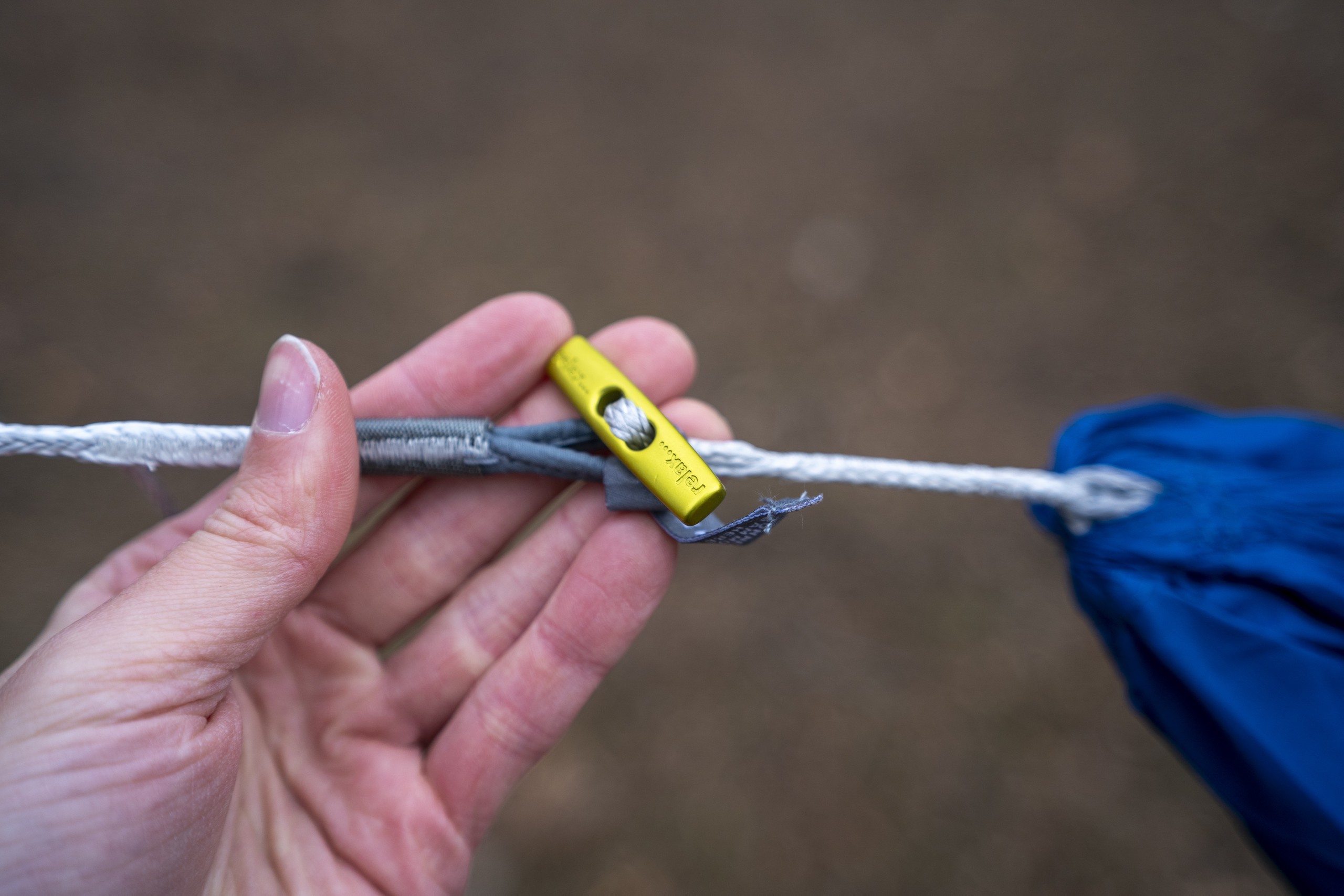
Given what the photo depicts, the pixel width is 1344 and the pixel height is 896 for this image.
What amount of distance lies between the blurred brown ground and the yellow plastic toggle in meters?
1.16

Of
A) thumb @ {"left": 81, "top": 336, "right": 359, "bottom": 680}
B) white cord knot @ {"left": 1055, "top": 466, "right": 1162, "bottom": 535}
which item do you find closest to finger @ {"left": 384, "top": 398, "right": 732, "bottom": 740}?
thumb @ {"left": 81, "top": 336, "right": 359, "bottom": 680}

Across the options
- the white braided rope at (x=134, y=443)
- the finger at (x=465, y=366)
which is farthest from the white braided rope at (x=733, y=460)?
the finger at (x=465, y=366)

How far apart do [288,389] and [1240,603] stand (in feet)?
6.16

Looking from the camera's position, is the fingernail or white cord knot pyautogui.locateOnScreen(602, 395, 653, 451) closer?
the fingernail

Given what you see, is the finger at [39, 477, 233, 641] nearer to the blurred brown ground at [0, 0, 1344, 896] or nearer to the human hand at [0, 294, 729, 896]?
the human hand at [0, 294, 729, 896]

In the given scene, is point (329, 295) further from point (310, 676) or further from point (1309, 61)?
point (1309, 61)

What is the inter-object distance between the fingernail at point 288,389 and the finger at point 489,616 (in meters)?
0.57

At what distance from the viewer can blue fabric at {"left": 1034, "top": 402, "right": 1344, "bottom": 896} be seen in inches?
55.1

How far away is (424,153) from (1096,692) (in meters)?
3.23

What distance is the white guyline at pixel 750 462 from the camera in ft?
4.57

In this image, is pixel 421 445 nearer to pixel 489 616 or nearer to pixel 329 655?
pixel 489 616

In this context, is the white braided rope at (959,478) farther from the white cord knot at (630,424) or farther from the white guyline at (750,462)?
the white cord knot at (630,424)

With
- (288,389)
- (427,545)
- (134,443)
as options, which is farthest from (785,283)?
(134,443)

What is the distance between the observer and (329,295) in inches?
112
